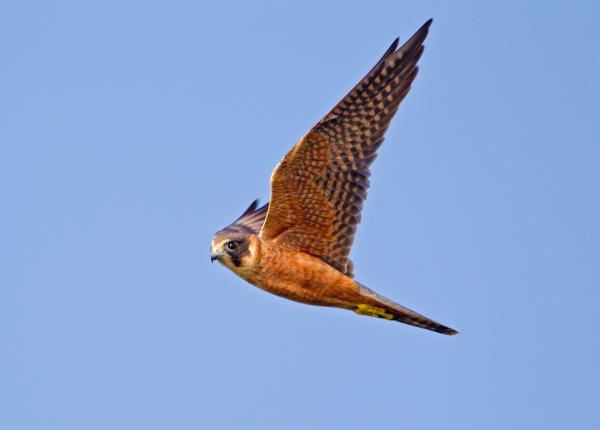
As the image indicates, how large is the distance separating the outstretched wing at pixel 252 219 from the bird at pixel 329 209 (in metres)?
1.90

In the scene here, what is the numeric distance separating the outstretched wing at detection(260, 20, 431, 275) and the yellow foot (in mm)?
458

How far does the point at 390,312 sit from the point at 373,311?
8.5 inches

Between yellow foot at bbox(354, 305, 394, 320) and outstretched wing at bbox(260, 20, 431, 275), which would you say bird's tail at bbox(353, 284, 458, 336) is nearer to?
yellow foot at bbox(354, 305, 394, 320)

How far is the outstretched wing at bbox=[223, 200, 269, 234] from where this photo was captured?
2003cm

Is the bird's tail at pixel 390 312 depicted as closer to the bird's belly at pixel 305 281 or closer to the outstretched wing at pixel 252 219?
the bird's belly at pixel 305 281

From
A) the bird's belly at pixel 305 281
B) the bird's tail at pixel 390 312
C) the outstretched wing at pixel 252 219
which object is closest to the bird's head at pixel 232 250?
the bird's belly at pixel 305 281

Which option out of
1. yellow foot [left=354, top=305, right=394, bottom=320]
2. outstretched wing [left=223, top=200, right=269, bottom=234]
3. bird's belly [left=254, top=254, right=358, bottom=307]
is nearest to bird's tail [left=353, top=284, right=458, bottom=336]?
yellow foot [left=354, top=305, right=394, bottom=320]

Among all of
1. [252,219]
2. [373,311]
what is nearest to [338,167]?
[373,311]

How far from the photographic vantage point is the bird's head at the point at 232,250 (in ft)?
57.5

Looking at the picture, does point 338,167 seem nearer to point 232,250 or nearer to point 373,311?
point 232,250

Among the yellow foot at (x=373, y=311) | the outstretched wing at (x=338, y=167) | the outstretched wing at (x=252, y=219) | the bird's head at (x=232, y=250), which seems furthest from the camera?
the outstretched wing at (x=252, y=219)

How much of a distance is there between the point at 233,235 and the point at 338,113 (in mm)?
1811

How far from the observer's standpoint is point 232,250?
1753 cm

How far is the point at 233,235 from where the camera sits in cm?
1783
